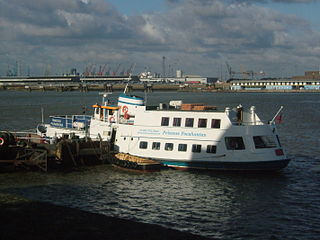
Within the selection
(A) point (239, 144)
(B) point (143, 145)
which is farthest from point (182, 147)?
(A) point (239, 144)

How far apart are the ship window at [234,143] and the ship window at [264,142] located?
1.10m

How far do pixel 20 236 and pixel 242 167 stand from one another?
19.9 meters

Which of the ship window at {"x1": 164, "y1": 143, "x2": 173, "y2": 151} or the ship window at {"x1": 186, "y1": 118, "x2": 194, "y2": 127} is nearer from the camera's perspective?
the ship window at {"x1": 186, "y1": 118, "x2": 194, "y2": 127}

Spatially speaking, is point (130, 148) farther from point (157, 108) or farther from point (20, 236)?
point (20, 236)

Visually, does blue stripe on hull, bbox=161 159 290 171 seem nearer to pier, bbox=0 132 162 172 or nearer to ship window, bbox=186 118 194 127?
ship window, bbox=186 118 194 127

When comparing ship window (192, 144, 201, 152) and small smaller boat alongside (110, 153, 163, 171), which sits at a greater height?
ship window (192, 144, 201, 152)

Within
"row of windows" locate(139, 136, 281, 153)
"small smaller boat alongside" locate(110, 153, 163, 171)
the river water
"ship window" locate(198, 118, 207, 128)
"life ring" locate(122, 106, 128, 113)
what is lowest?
the river water

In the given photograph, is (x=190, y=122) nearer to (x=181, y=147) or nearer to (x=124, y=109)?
(x=181, y=147)

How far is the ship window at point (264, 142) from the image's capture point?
33.8 m

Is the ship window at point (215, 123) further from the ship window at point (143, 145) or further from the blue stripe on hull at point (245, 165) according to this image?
the ship window at point (143, 145)

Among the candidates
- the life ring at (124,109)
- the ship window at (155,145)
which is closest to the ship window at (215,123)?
the ship window at (155,145)

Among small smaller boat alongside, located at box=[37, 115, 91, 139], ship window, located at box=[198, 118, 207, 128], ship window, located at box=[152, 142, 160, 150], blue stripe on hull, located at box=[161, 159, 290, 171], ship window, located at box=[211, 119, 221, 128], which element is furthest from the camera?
small smaller boat alongside, located at box=[37, 115, 91, 139]

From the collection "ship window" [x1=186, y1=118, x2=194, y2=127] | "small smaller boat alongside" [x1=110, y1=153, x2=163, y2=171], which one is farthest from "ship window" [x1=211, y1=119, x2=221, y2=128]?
"small smaller boat alongside" [x1=110, y1=153, x2=163, y2=171]

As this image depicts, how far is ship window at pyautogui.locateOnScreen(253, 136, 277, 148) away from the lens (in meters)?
33.8
